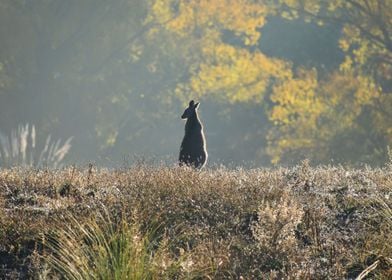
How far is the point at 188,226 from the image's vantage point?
862cm

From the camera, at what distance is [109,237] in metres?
7.90

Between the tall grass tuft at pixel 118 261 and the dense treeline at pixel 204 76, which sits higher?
the dense treeline at pixel 204 76

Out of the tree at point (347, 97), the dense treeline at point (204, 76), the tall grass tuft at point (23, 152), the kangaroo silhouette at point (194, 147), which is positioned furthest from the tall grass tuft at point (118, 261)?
the tree at point (347, 97)

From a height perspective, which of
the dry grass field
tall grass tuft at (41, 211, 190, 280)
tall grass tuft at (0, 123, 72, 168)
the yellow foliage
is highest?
the yellow foliage

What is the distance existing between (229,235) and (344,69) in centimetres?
2923

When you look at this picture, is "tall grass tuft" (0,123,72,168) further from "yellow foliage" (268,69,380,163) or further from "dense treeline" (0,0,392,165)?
"yellow foliage" (268,69,380,163)

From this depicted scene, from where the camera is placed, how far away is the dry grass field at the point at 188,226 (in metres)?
7.25

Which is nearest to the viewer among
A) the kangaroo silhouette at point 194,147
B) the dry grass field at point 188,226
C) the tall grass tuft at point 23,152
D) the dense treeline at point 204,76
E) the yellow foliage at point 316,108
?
the dry grass field at point 188,226

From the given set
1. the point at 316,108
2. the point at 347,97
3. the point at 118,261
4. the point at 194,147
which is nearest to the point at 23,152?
the point at 194,147

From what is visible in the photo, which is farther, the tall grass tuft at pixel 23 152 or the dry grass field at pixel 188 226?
the tall grass tuft at pixel 23 152

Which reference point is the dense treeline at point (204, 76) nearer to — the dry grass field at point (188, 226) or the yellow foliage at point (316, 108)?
the yellow foliage at point (316, 108)

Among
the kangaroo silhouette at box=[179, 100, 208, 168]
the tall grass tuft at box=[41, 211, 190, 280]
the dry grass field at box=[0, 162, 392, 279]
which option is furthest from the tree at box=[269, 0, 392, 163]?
→ the tall grass tuft at box=[41, 211, 190, 280]

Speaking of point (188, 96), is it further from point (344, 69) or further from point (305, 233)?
point (305, 233)

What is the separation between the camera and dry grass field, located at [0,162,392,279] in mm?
7250
